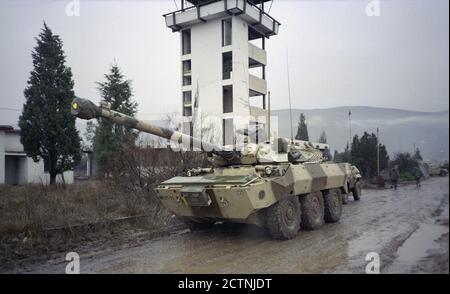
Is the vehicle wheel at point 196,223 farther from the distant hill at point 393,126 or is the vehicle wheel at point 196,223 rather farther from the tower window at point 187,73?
the tower window at point 187,73

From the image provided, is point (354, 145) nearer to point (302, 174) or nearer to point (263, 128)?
point (302, 174)

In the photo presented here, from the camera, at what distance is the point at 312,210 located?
8875mm

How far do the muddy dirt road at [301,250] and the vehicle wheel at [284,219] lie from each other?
0.63ft

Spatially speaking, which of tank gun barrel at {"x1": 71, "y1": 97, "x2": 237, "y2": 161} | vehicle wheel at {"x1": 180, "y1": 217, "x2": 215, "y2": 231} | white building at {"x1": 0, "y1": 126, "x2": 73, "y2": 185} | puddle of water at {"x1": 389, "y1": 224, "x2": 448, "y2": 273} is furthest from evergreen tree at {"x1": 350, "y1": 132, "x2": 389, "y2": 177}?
white building at {"x1": 0, "y1": 126, "x2": 73, "y2": 185}

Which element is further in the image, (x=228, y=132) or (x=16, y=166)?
(x=228, y=132)

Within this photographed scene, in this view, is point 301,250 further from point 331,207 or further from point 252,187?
point 331,207

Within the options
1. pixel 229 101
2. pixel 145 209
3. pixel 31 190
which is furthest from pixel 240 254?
pixel 229 101

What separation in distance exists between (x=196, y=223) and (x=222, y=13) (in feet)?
62.6

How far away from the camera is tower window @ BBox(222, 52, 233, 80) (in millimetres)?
25484

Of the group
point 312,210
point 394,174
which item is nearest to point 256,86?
A: point 312,210

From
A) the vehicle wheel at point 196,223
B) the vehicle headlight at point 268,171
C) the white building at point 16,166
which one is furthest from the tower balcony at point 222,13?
the vehicle headlight at point 268,171

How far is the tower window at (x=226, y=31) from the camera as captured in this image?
989 inches

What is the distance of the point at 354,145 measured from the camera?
8.02 metres

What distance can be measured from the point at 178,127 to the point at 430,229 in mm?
9927
